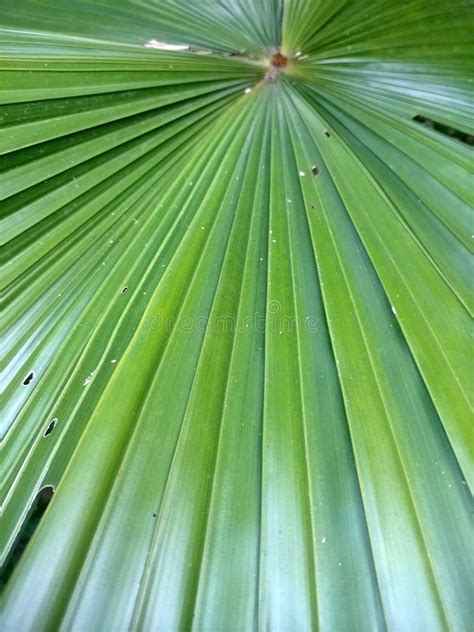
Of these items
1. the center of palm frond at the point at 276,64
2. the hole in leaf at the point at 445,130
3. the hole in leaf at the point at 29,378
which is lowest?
the hole in leaf at the point at 29,378

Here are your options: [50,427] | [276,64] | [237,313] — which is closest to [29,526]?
[50,427]

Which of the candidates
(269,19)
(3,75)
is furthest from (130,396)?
(269,19)

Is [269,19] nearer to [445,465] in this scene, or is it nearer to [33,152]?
[33,152]

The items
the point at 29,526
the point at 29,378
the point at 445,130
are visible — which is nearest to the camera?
the point at 29,526

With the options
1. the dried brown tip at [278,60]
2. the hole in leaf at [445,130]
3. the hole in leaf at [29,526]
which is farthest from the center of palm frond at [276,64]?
the hole in leaf at [29,526]

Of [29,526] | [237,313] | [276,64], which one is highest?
[276,64]

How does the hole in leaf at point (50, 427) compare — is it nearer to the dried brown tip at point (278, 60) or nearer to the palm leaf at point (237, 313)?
the palm leaf at point (237, 313)

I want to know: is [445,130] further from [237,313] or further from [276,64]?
[237,313]

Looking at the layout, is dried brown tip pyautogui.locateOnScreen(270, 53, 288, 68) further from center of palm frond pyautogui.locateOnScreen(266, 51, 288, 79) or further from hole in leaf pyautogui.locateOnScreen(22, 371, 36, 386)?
hole in leaf pyautogui.locateOnScreen(22, 371, 36, 386)
